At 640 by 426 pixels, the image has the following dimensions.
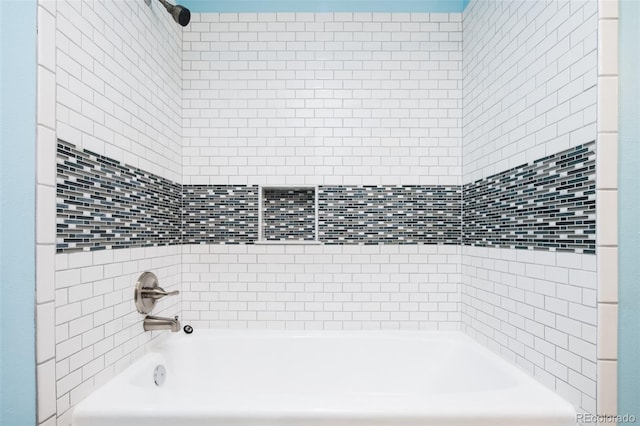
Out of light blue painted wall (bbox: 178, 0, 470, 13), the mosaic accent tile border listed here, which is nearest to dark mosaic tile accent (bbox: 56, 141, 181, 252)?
the mosaic accent tile border

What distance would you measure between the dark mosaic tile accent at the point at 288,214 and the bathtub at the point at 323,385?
0.60 meters

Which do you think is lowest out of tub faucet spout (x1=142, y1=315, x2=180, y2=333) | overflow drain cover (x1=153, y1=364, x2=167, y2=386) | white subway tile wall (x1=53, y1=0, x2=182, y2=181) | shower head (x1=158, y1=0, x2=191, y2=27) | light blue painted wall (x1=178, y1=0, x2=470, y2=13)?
overflow drain cover (x1=153, y1=364, x2=167, y2=386)

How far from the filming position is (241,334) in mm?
2311

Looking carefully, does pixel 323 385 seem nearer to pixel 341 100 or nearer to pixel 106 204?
pixel 106 204

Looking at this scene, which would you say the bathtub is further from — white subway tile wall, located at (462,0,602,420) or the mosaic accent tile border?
the mosaic accent tile border

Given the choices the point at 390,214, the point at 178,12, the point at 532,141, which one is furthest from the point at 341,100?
the point at 532,141

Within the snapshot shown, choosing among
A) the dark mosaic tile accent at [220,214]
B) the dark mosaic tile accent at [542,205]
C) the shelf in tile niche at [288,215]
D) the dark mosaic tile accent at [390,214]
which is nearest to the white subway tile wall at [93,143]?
the dark mosaic tile accent at [220,214]

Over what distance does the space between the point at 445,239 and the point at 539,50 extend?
1156 mm

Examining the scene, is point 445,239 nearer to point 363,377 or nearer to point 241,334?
point 363,377

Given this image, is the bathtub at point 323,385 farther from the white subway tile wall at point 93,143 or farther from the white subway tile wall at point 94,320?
the white subway tile wall at point 93,143

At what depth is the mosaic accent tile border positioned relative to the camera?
4.41 feet

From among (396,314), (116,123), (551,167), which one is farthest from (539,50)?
(116,123)

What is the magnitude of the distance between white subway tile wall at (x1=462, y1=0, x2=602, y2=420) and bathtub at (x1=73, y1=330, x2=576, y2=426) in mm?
130

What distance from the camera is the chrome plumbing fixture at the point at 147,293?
1804 mm
